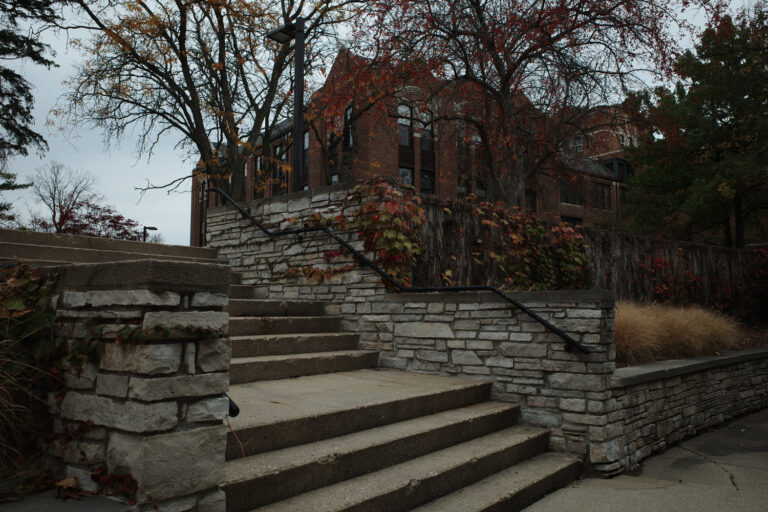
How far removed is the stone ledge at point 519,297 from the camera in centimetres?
477

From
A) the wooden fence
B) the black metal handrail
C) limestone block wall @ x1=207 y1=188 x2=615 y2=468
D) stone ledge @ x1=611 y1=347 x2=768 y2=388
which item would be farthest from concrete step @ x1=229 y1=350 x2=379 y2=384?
stone ledge @ x1=611 y1=347 x2=768 y2=388

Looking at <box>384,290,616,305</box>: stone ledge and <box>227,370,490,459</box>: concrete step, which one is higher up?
<box>384,290,616,305</box>: stone ledge

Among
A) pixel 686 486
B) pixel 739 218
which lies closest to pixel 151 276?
pixel 686 486

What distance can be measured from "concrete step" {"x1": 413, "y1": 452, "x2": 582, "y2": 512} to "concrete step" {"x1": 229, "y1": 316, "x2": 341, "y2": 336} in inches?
110

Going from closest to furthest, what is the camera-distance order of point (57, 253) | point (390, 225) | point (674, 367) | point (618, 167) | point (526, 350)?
point (526, 350) → point (57, 253) → point (674, 367) → point (390, 225) → point (618, 167)

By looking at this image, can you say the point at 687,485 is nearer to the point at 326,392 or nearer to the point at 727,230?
the point at 326,392

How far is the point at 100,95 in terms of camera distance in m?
12.7

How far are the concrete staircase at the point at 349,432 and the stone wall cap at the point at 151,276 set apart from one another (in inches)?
40.1

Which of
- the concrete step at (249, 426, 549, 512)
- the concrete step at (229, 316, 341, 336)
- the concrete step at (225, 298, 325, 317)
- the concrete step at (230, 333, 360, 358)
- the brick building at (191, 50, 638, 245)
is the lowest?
the concrete step at (249, 426, 549, 512)

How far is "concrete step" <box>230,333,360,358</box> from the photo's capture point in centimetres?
506

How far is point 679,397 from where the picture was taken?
19.5 feet

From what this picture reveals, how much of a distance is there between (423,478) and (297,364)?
204 cm

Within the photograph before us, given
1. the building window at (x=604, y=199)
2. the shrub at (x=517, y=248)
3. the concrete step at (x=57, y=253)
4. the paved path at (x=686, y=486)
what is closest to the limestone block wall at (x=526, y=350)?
the paved path at (x=686, y=486)

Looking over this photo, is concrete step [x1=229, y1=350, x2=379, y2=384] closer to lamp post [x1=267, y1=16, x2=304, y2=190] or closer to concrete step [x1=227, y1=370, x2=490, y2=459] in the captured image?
concrete step [x1=227, y1=370, x2=490, y2=459]
